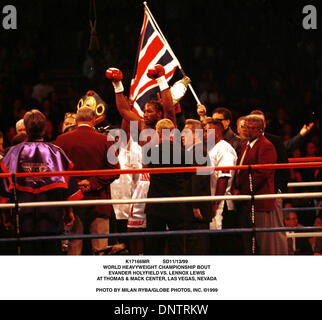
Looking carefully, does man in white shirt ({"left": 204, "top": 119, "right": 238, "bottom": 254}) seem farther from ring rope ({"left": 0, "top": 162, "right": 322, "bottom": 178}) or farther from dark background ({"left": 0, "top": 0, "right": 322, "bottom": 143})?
dark background ({"left": 0, "top": 0, "right": 322, "bottom": 143})

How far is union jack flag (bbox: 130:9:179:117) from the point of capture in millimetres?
7727

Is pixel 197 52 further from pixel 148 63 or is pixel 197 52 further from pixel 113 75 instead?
pixel 113 75

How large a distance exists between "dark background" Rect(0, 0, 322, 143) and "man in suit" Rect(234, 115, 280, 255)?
533 centimetres

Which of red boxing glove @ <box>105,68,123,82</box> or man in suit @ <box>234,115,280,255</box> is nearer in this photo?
man in suit @ <box>234,115,280,255</box>

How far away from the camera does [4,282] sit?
17.8 ft

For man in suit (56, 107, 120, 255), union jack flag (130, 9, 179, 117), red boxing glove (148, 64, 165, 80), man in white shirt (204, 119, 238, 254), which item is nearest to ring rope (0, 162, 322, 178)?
man in suit (56, 107, 120, 255)

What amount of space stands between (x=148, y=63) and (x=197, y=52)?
5.20m

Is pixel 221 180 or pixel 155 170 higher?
pixel 155 170

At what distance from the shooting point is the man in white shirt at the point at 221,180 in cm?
643

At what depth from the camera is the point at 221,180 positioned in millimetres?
6352

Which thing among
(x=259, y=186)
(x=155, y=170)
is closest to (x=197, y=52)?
(x=259, y=186)

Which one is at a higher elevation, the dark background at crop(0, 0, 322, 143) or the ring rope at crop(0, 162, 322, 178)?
the dark background at crop(0, 0, 322, 143)

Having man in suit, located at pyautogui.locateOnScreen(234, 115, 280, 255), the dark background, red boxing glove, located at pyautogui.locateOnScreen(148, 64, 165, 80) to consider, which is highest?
the dark background

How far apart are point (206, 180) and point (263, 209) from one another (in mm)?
492
